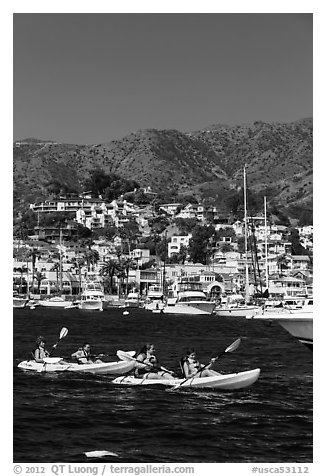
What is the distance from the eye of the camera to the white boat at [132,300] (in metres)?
70.2

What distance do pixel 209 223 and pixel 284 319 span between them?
96035 millimetres

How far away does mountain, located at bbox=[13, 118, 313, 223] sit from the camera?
451ft

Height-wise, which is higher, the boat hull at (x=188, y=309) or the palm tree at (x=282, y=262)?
the palm tree at (x=282, y=262)

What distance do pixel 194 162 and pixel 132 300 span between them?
113328 millimetres

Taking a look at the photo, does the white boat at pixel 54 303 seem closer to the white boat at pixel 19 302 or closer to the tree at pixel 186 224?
the white boat at pixel 19 302

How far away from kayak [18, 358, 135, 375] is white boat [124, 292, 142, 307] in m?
51.8

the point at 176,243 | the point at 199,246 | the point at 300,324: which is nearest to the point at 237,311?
the point at 300,324

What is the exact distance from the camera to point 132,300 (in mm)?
73188

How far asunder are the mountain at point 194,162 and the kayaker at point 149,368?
105 metres

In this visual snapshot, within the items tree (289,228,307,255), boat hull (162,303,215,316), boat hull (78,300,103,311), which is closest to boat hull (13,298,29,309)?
boat hull (78,300,103,311)

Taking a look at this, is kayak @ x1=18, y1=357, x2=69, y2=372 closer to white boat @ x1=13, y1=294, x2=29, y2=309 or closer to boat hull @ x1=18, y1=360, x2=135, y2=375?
boat hull @ x1=18, y1=360, x2=135, y2=375

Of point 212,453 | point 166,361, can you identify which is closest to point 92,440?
point 212,453

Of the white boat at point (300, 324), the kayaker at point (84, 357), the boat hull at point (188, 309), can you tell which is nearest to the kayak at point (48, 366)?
the kayaker at point (84, 357)
